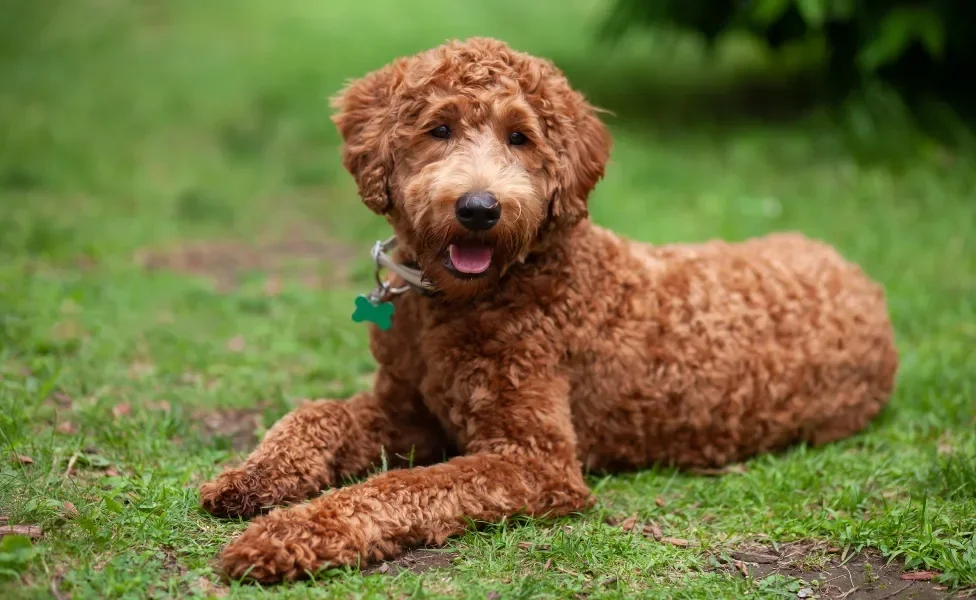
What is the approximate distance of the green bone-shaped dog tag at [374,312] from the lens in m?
3.87

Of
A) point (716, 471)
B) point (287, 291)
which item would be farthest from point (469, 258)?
point (287, 291)

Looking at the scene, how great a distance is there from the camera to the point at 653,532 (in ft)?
12.1

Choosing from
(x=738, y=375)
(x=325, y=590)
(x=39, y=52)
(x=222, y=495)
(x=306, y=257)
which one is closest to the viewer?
(x=325, y=590)

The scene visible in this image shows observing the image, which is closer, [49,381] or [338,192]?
[49,381]

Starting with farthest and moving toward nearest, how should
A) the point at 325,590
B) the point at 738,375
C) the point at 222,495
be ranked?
the point at 738,375 → the point at 222,495 → the point at 325,590

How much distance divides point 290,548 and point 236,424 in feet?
4.98

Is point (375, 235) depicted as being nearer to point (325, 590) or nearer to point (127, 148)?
point (127, 148)

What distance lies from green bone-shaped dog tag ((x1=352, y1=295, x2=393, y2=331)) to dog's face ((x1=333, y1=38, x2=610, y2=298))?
0.26 m

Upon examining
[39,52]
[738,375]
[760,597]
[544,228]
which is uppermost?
[39,52]

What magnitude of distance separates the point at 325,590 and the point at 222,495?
654 mm

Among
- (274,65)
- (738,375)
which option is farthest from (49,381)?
(274,65)

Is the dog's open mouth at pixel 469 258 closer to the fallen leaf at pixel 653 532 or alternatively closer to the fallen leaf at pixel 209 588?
the fallen leaf at pixel 653 532

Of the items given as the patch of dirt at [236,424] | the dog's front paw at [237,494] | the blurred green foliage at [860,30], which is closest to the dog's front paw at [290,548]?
the dog's front paw at [237,494]

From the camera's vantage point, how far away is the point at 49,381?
171 inches
